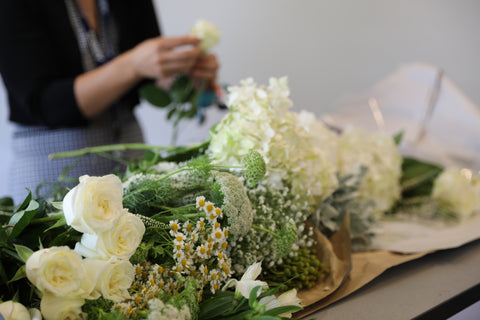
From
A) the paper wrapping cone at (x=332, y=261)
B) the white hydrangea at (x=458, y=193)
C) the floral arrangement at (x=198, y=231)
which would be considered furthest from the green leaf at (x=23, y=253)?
the white hydrangea at (x=458, y=193)

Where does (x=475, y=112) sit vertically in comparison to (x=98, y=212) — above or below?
below

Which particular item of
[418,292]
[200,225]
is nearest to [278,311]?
[200,225]

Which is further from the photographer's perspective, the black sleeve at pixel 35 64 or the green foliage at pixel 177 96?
the green foliage at pixel 177 96

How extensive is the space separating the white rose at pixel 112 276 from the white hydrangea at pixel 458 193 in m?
0.99

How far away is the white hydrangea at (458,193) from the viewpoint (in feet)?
3.89

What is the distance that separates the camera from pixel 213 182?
2.18ft

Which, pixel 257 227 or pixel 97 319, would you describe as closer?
pixel 97 319

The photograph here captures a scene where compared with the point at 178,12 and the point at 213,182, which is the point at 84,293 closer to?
the point at 213,182

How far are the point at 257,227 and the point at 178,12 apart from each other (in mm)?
1771

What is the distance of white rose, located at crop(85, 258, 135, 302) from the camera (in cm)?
50

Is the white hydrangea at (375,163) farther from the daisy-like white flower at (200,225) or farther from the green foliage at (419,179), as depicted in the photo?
the daisy-like white flower at (200,225)

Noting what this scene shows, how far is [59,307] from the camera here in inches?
18.7

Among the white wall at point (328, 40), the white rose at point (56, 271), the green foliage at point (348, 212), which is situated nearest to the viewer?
the white rose at point (56, 271)


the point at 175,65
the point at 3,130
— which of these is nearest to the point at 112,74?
the point at 175,65
